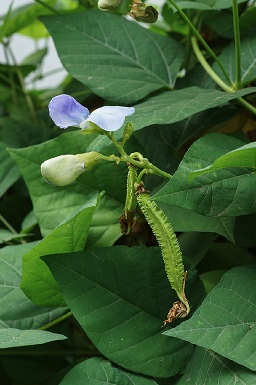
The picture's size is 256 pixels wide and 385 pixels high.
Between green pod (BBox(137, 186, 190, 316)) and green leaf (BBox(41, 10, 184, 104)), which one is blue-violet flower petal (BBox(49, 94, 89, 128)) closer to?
Result: green pod (BBox(137, 186, 190, 316))

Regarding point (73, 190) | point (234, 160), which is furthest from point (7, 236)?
point (234, 160)

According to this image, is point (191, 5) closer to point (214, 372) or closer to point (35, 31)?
point (214, 372)

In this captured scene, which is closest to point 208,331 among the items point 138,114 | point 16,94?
point 138,114

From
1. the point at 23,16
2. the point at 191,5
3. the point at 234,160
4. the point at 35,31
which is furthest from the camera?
the point at 35,31

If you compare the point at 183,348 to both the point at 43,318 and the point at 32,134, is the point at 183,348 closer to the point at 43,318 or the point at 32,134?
the point at 43,318

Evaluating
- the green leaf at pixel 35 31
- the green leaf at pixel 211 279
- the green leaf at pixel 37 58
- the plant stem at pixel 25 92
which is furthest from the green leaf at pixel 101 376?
the green leaf at pixel 35 31

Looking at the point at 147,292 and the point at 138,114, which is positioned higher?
the point at 138,114
